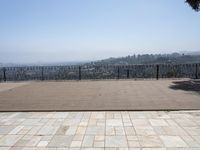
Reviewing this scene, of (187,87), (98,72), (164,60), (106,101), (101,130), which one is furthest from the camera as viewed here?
(164,60)

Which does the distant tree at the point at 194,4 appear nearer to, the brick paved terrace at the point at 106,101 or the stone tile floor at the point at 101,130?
the brick paved terrace at the point at 106,101

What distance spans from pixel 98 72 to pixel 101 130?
952 centimetres

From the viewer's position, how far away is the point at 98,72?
14.6 meters

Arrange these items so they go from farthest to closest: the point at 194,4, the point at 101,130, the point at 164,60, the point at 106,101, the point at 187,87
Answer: the point at 164,60 → the point at 194,4 → the point at 187,87 → the point at 106,101 → the point at 101,130

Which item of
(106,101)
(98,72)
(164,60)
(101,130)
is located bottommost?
(101,130)

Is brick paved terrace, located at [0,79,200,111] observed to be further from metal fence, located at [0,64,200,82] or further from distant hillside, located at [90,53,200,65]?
distant hillside, located at [90,53,200,65]

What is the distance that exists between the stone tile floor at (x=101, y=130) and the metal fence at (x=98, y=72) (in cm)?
766

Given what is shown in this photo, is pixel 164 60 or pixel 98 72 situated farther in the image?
pixel 164 60

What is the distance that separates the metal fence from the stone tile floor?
766cm

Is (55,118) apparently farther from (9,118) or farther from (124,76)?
(124,76)

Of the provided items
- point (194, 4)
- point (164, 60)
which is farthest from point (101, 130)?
point (164, 60)

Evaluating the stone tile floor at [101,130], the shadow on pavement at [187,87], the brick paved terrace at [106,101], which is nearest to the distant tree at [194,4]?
the shadow on pavement at [187,87]

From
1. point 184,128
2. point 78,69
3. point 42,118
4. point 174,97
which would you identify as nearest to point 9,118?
point 42,118

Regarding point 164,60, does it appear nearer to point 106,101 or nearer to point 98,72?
point 98,72
